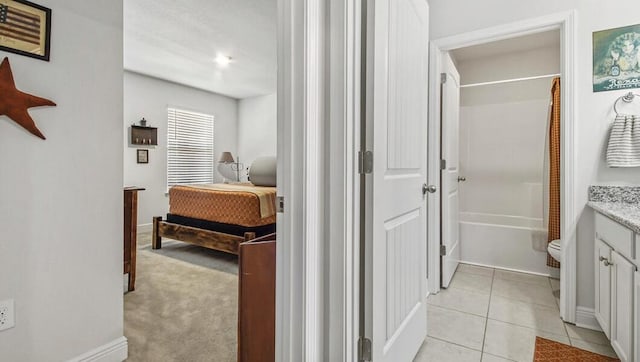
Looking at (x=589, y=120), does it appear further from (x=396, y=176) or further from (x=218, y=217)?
(x=218, y=217)

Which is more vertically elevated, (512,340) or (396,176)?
(396,176)

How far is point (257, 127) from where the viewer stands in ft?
21.0


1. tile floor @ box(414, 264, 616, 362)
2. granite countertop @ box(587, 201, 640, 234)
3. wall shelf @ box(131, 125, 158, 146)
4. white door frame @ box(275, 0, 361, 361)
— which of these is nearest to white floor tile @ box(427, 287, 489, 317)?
tile floor @ box(414, 264, 616, 362)

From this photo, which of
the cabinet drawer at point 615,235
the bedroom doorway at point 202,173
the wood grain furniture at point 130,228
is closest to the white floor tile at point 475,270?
the cabinet drawer at point 615,235

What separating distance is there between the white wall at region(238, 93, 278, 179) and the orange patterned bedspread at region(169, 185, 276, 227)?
2512 mm

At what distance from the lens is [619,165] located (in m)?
1.89

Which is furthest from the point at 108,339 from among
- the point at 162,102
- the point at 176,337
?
the point at 162,102

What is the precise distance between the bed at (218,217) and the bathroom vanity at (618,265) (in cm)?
267

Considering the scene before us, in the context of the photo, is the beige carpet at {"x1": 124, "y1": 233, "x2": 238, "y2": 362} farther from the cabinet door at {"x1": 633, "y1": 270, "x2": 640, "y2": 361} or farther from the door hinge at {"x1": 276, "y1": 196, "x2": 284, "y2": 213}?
the cabinet door at {"x1": 633, "y1": 270, "x2": 640, "y2": 361}

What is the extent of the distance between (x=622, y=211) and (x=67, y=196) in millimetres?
2806

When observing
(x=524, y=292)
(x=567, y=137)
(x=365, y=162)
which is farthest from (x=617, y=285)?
(x=365, y=162)

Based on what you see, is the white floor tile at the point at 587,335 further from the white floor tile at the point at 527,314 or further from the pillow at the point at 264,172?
the pillow at the point at 264,172

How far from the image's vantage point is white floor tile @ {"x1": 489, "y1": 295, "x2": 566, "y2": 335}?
2.03m

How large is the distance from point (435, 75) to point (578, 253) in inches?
63.6
